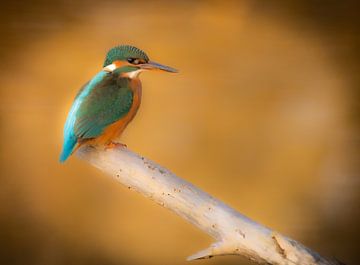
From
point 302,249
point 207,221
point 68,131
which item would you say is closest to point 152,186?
point 207,221

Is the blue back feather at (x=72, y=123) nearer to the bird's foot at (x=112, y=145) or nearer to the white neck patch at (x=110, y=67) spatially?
the white neck patch at (x=110, y=67)

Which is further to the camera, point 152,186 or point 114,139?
point 114,139

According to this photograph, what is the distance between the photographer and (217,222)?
6.24 feet

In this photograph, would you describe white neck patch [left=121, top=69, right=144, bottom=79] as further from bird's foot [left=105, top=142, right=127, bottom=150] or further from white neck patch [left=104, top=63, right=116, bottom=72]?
bird's foot [left=105, top=142, right=127, bottom=150]

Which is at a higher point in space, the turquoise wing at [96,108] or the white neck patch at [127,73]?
the white neck patch at [127,73]

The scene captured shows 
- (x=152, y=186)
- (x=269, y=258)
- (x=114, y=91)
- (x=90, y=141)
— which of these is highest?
(x=114, y=91)

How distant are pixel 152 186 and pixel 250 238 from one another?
1.32ft

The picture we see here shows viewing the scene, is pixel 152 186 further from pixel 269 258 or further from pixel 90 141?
pixel 269 258

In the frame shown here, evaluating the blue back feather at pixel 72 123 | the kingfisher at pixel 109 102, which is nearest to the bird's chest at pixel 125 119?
the kingfisher at pixel 109 102

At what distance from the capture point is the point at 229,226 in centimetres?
189

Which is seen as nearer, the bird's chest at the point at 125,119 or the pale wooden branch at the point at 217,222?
the pale wooden branch at the point at 217,222

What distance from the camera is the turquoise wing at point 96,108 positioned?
1.99m

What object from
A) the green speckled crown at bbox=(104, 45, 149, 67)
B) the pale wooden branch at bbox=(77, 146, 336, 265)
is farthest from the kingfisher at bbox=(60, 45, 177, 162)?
the pale wooden branch at bbox=(77, 146, 336, 265)

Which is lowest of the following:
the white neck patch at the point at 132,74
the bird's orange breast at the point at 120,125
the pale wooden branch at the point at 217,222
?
the pale wooden branch at the point at 217,222
